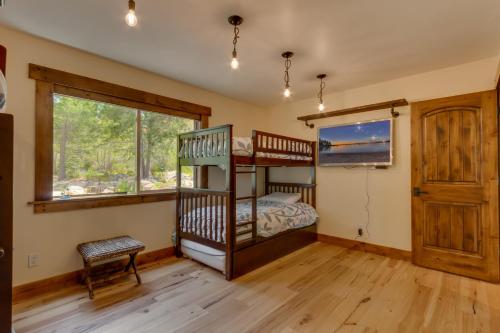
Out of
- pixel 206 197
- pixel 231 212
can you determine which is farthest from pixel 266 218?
pixel 206 197

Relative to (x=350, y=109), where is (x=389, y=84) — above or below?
above

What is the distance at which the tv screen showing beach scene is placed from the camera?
3582 mm

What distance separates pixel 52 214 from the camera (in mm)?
2572

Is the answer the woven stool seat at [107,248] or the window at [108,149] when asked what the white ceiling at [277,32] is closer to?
the window at [108,149]

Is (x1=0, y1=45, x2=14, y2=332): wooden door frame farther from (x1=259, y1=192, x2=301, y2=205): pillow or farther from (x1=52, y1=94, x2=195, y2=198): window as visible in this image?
(x1=259, y1=192, x2=301, y2=205): pillow

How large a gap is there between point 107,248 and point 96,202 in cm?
57

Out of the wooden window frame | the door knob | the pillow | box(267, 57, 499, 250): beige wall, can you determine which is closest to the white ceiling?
box(267, 57, 499, 250): beige wall

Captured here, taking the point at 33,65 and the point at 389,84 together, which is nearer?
the point at 33,65

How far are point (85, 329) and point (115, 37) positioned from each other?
2544 millimetres

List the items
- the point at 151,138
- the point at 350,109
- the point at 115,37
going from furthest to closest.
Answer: the point at 350,109
the point at 151,138
the point at 115,37

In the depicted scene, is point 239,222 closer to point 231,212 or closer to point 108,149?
point 231,212

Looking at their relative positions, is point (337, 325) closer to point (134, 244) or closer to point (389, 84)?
point (134, 244)

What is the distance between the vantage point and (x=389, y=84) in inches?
142

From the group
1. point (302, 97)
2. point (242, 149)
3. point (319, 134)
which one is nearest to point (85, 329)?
point (242, 149)
